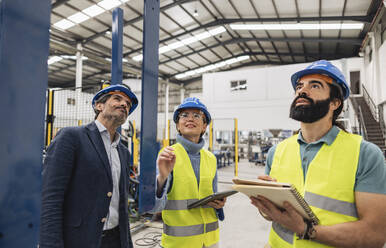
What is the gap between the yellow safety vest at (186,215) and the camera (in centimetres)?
200

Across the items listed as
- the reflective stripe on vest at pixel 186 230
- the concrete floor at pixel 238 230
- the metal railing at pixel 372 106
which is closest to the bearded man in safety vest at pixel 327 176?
the reflective stripe on vest at pixel 186 230

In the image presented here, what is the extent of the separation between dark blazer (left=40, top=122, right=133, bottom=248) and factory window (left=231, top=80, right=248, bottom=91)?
53.4 ft

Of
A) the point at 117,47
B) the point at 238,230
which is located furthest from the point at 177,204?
the point at 238,230

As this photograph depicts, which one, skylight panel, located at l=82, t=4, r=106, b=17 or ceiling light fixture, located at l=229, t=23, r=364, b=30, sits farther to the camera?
ceiling light fixture, located at l=229, t=23, r=364, b=30

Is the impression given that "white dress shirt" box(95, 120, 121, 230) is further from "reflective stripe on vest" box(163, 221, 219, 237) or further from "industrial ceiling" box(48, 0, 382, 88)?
"industrial ceiling" box(48, 0, 382, 88)

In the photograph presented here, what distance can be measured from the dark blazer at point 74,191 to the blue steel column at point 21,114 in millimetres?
708

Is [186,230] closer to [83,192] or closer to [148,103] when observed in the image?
[83,192]

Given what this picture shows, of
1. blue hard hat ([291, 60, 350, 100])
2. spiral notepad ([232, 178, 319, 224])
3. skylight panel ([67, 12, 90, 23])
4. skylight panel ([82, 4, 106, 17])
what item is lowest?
spiral notepad ([232, 178, 319, 224])

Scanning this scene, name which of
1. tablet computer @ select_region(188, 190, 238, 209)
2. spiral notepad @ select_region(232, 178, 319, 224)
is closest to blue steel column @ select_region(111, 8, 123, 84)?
tablet computer @ select_region(188, 190, 238, 209)

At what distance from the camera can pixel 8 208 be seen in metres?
0.74

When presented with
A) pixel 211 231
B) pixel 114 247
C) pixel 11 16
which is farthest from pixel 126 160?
pixel 11 16

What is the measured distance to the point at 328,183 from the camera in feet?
4.77

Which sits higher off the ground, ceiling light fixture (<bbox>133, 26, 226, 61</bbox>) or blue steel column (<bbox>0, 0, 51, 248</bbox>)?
ceiling light fixture (<bbox>133, 26, 226, 61</bbox>)

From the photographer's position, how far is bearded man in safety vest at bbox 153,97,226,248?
195 cm
